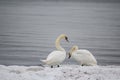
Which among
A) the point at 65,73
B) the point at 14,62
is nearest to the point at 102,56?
the point at 14,62

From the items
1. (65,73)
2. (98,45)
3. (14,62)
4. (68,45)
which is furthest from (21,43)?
(65,73)

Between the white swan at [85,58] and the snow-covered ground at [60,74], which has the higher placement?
the white swan at [85,58]

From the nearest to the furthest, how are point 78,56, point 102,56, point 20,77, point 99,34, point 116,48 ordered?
point 20,77
point 78,56
point 102,56
point 116,48
point 99,34

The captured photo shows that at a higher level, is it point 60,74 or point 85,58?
point 85,58

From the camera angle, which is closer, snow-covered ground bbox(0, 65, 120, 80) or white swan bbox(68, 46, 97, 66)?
snow-covered ground bbox(0, 65, 120, 80)

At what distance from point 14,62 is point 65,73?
395 cm

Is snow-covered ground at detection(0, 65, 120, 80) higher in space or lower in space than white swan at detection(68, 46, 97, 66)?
lower

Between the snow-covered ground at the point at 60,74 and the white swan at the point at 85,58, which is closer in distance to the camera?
the snow-covered ground at the point at 60,74

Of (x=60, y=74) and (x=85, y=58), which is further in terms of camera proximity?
(x=85, y=58)

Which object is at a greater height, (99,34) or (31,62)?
(99,34)

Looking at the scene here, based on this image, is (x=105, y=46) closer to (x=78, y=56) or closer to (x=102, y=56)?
(x=102, y=56)

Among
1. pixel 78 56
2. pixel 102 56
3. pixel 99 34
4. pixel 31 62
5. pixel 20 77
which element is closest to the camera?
pixel 20 77

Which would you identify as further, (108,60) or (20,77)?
(108,60)

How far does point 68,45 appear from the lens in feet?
46.9
